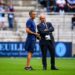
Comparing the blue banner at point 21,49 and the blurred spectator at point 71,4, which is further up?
the blurred spectator at point 71,4

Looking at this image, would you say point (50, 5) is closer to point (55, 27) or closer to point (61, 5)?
point (61, 5)

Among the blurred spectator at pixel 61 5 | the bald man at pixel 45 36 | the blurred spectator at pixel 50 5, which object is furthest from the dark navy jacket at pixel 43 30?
the blurred spectator at pixel 50 5

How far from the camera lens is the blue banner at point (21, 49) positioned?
2966 cm

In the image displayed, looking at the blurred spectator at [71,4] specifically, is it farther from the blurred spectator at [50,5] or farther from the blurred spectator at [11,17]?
the blurred spectator at [11,17]

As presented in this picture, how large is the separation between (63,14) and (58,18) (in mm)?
452

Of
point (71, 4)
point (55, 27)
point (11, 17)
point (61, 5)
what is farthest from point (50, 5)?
point (11, 17)

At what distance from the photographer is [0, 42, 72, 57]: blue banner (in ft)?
97.3

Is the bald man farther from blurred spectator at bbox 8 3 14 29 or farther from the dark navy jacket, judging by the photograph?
blurred spectator at bbox 8 3 14 29

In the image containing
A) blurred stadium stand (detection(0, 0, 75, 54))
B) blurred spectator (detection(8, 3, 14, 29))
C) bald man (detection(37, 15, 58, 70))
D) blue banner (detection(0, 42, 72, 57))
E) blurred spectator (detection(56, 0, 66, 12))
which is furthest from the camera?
blurred spectator (detection(56, 0, 66, 12))

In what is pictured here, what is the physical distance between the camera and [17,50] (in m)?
29.8

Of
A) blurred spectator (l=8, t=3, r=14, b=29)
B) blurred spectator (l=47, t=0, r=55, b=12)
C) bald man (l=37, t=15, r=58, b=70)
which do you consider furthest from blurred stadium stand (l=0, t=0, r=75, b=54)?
bald man (l=37, t=15, r=58, b=70)

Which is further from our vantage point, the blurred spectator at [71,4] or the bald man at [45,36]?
the blurred spectator at [71,4]

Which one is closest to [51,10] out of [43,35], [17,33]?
[17,33]

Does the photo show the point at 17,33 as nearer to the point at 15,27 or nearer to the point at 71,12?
the point at 15,27
